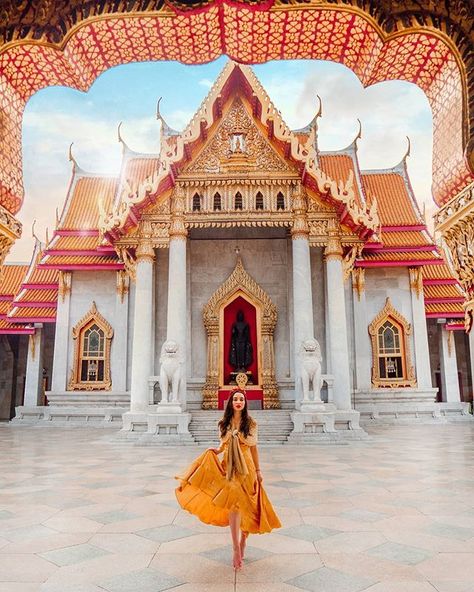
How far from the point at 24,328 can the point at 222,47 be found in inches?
657

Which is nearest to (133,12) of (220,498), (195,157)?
(220,498)

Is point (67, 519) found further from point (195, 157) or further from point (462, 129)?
point (195, 157)

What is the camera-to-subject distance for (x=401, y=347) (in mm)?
16734

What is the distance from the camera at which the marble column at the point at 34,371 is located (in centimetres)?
1809

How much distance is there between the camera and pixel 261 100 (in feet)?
42.5

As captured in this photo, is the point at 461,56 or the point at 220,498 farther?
the point at 461,56

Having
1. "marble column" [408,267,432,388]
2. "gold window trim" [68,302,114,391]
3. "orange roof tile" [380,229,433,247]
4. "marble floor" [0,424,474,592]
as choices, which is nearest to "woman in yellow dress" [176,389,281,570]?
"marble floor" [0,424,474,592]

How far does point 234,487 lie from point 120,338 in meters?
13.7

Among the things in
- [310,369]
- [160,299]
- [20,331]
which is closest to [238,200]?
[160,299]

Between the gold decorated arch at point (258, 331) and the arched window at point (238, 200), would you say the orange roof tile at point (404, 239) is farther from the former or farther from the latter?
the arched window at point (238, 200)

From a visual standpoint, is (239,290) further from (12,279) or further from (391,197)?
(12,279)

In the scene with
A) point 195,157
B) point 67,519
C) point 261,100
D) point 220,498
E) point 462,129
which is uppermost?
point 261,100

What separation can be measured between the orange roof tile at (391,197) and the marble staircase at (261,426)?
931 centimetres

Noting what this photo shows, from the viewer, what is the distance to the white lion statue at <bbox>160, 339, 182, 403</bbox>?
11.5m
